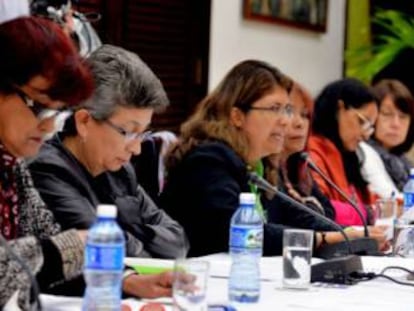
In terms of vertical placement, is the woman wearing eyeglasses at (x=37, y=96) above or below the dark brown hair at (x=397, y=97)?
above

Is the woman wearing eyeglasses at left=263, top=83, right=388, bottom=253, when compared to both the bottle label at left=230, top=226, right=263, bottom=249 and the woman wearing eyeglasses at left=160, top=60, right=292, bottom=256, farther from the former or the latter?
the bottle label at left=230, top=226, right=263, bottom=249

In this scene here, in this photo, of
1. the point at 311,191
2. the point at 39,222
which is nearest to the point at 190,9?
the point at 311,191

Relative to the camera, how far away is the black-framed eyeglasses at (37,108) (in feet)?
6.65

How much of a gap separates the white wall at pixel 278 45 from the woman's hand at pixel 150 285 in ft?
10.9

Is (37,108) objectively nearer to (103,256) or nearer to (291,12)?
(103,256)

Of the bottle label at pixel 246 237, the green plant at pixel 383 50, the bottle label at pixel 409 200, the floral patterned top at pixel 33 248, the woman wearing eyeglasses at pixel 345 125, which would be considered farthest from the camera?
the green plant at pixel 383 50

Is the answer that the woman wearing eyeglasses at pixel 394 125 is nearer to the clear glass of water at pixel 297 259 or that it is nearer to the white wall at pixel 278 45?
the white wall at pixel 278 45

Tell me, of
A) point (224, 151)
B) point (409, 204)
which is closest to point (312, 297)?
point (224, 151)

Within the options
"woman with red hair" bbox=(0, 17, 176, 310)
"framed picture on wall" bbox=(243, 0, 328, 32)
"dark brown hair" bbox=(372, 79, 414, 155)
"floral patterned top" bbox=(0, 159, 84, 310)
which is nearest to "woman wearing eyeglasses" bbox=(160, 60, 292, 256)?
"floral patterned top" bbox=(0, 159, 84, 310)

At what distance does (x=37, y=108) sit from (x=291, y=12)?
425 centimetres

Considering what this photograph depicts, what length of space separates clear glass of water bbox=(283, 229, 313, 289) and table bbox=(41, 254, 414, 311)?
0.03 metres

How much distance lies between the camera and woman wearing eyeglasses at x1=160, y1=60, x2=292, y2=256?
10.3ft

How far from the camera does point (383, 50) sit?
6.71m

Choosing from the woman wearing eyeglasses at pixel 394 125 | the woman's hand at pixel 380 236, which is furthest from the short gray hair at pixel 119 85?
the woman wearing eyeglasses at pixel 394 125
